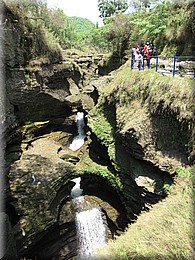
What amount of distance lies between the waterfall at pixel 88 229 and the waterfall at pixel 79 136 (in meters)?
6.00

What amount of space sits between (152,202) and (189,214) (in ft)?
11.5

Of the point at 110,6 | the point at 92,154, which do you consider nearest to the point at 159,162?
the point at 92,154

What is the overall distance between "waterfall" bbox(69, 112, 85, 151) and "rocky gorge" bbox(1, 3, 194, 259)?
2068mm

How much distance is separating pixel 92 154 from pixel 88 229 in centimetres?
428

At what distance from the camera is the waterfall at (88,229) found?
1152 centimetres

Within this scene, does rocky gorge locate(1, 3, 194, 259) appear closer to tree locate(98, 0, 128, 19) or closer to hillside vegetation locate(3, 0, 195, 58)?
hillside vegetation locate(3, 0, 195, 58)

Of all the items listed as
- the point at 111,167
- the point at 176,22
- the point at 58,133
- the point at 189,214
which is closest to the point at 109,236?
the point at 111,167

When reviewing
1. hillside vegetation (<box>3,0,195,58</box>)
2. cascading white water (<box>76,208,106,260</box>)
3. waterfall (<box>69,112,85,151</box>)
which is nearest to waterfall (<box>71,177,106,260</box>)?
cascading white water (<box>76,208,106,260</box>)

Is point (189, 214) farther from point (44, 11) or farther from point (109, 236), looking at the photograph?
point (44, 11)

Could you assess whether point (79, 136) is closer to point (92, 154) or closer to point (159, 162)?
point (92, 154)

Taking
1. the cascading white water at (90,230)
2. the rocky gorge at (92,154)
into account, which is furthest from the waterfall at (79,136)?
the cascading white water at (90,230)

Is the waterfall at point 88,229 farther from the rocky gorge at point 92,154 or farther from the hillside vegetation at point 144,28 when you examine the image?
the hillside vegetation at point 144,28

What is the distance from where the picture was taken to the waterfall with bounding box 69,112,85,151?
18212 millimetres

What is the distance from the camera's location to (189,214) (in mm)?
5988
